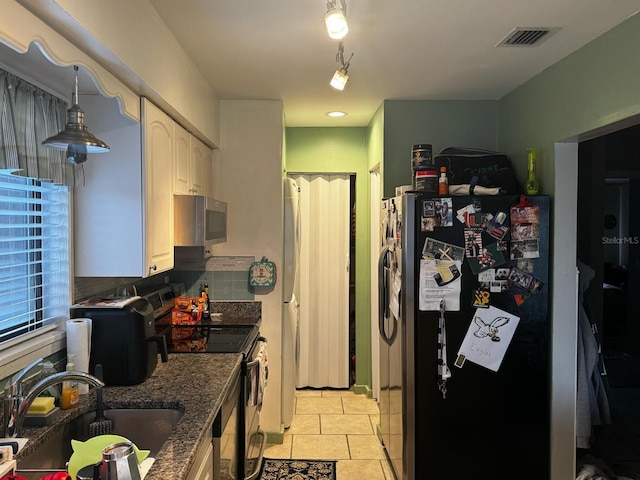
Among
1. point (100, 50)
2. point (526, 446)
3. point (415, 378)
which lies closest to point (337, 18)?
point (100, 50)

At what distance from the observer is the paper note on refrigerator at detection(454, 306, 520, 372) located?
254cm

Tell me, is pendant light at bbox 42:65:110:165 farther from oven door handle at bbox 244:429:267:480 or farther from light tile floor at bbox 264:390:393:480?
light tile floor at bbox 264:390:393:480

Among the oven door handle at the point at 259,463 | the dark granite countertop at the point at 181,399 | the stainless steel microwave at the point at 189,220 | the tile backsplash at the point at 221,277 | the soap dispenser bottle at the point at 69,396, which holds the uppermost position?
the stainless steel microwave at the point at 189,220

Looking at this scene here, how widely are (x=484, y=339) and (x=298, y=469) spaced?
1521mm

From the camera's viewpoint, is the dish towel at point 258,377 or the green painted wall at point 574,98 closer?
the green painted wall at point 574,98

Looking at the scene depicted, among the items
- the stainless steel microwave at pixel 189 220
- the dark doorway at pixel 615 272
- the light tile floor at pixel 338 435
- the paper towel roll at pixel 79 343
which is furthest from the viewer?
the light tile floor at pixel 338 435

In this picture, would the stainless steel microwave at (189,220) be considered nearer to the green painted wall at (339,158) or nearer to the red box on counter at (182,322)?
the red box on counter at (182,322)

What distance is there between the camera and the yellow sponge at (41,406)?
1.62 metres

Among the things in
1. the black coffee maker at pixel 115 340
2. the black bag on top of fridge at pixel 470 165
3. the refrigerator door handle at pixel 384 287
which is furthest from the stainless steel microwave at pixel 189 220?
the black bag on top of fridge at pixel 470 165

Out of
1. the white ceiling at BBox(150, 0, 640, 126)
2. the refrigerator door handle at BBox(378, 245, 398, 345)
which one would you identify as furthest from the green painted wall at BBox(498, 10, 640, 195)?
the refrigerator door handle at BBox(378, 245, 398, 345)

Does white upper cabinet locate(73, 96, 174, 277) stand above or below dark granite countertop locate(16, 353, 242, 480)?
above

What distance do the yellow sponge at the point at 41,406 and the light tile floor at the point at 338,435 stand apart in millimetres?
1973

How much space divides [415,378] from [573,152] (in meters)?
1.48

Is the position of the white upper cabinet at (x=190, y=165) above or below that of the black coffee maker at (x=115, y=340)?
above
